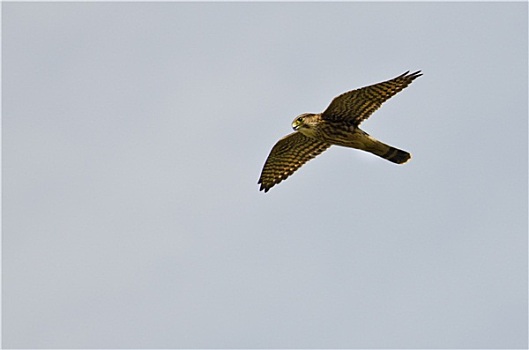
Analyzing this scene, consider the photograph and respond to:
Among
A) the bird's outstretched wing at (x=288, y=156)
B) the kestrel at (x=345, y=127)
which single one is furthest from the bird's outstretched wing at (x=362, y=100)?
the bird's outstretched wing at (x=288, y=156)

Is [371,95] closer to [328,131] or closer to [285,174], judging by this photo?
[328,131]

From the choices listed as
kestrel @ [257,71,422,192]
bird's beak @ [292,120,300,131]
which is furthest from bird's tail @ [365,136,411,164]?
bird's beak @ [292,120,300,131]

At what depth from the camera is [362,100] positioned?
1056 inches

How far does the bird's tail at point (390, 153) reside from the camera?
27.4 m

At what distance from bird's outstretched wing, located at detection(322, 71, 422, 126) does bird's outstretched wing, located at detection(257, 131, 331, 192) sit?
4.13 ft

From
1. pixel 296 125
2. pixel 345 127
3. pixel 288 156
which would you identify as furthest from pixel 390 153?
pixel 288 156

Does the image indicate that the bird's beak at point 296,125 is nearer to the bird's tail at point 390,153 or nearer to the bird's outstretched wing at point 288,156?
the bird's outstretched wing at point 288,156

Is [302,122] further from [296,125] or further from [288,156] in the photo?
[288,156]

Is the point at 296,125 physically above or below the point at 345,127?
above

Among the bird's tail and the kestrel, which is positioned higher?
the kestrel

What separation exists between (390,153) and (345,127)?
3.32 ft

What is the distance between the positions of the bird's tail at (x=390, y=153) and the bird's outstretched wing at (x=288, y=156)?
1.04m

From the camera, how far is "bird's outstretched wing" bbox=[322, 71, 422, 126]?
26.5 metres

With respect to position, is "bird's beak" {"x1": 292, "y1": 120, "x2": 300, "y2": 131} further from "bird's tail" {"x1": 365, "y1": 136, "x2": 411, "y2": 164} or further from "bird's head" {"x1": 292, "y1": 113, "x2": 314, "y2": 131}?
"bird's tail" {"x1": 365, "y1": 136, "x2": 411, "y2": 164}
